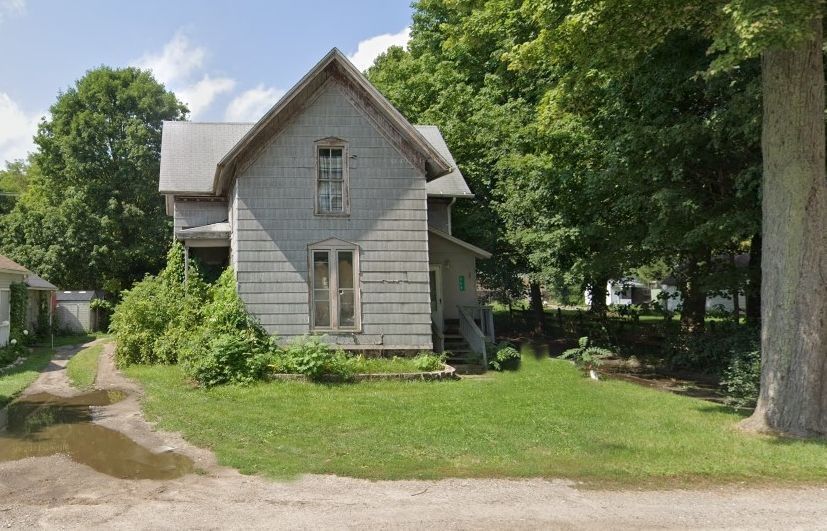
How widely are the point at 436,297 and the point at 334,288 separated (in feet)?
16.3

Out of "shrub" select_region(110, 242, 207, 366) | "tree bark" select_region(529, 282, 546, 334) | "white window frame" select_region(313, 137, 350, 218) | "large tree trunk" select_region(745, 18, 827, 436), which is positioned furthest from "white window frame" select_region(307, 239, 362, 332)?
"tree bark" select_region(529, 282, 546, 334)

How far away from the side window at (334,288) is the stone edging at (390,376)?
1883 millimetres

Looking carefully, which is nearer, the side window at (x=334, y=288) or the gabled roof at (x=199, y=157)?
the side window at (x=334, y=288)

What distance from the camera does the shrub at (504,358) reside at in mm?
17719

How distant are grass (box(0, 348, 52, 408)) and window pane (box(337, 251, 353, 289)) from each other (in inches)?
301

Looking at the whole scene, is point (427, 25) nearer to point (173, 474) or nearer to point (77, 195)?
point (77, 195)

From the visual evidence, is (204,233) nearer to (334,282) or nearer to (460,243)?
(334,282)

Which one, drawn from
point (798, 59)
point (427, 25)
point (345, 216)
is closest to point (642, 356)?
point (345, 216)

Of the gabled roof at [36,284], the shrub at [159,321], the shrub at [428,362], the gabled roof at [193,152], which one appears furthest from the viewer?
the gabled roof at [36,284]

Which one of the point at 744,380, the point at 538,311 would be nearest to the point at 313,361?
the point at 744,380

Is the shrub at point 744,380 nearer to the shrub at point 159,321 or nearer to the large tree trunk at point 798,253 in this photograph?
the large tree trunk at point 798,253

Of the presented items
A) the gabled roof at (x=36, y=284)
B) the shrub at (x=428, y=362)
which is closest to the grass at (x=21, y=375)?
the gabled roof at (x=36, y=284)

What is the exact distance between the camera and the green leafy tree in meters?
35.8

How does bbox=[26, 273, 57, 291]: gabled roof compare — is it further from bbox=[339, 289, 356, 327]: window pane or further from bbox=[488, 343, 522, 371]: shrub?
bbox=[488, 343, 522, 371]: shrub
